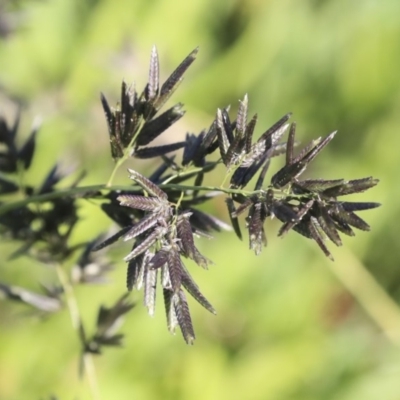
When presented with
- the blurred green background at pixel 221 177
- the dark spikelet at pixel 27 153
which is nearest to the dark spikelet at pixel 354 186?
the dark spikelet at pixel 27 153

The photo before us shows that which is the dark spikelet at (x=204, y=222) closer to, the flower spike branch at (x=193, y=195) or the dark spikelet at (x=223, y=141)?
the flower spike branch at (x=193, y=195)

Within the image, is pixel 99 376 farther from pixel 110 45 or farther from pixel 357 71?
pixel 357 71

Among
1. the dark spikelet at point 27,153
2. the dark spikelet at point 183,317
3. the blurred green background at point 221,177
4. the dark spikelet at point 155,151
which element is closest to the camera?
the dark spikelet at point 183,317

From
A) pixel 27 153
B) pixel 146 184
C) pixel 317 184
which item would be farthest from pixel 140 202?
pixel 27 153

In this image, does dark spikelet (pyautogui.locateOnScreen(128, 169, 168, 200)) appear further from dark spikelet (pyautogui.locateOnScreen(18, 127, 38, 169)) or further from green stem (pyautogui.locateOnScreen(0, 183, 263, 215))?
dark spikelet (pyautogui.locateOnScreen(18, 127, 38, 169))

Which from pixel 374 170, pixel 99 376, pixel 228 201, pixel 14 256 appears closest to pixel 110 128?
pixel 228 201
